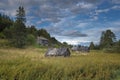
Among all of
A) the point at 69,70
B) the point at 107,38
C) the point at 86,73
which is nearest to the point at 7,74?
the point at 69,70

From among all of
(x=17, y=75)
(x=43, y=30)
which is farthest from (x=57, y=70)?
(x=43, y=30)

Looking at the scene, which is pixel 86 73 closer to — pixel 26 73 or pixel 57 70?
pixel 57 70

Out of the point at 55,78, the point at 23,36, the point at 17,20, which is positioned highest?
the point at 17,20

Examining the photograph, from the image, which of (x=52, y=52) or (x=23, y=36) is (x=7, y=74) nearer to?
(x=52, y=52)

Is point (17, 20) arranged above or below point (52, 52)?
above

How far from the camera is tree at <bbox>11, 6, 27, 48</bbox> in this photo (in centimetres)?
6216

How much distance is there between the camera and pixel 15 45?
201 feet

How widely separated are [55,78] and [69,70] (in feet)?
3.82

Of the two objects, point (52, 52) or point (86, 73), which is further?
point (52, 52)

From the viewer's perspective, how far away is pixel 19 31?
65.0 m

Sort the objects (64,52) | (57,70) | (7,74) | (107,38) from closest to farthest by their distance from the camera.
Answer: (7,74)
(57,70)
(64,52)
(107,38)

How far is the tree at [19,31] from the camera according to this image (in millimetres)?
62156

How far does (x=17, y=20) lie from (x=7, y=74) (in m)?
58.5

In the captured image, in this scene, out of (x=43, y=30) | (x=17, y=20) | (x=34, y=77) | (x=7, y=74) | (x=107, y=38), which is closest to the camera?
(x=7, y=74)
